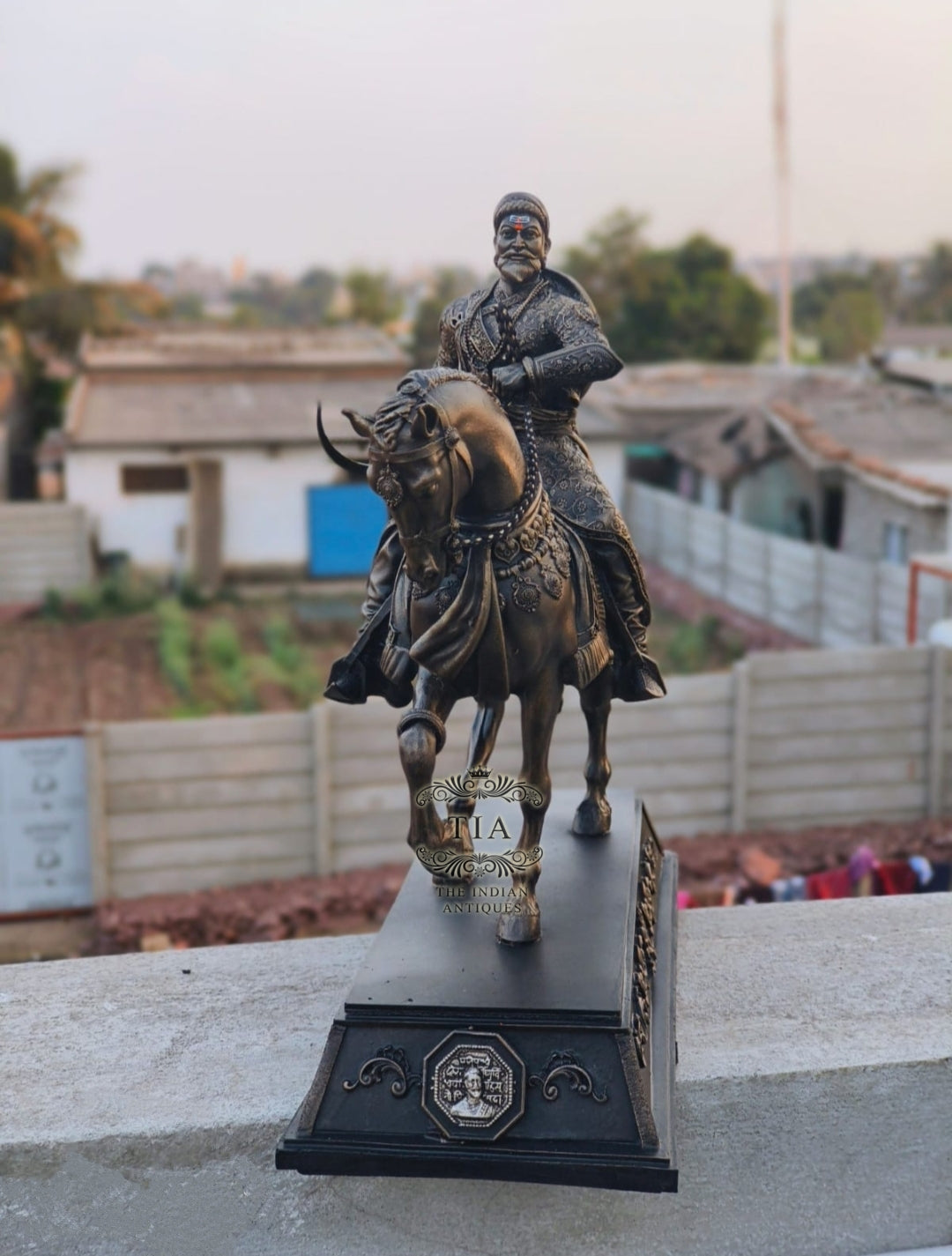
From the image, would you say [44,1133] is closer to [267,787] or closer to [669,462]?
[267,787]

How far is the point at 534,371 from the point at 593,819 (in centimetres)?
158

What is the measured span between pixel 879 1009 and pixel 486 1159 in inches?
63.5

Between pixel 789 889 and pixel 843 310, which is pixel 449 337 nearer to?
pixel 789 889

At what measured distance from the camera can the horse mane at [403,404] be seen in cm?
305

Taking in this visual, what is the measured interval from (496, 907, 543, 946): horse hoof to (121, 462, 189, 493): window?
52.6ft

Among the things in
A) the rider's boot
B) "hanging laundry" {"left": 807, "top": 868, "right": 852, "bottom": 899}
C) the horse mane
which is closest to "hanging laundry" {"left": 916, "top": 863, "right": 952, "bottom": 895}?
"hanging laundry" {"left": 807, "top": 868, "right": 852, "bottom": 899}

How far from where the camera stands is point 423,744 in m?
3.42

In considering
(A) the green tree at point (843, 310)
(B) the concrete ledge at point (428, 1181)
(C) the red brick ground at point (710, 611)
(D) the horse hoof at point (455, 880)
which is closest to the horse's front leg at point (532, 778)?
(D) the horse hoof at point (455, 880)

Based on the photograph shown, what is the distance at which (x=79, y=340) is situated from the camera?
27516 mm

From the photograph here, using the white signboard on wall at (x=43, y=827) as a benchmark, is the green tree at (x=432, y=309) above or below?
above

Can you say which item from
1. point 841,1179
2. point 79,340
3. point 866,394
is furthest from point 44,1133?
point 79,340

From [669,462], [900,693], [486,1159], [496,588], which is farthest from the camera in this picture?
[669,462]

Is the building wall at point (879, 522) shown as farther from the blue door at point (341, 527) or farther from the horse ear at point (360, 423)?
the horse ear at point (360, 423)

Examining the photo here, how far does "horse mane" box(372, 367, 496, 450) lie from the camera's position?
305 cm
